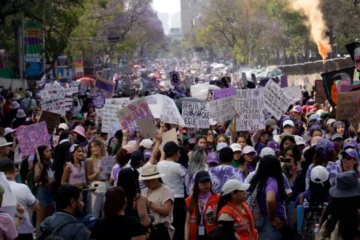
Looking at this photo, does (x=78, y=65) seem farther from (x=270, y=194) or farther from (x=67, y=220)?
(x=67, y=220)

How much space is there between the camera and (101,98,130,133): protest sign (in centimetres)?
1747

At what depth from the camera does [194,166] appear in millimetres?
11195

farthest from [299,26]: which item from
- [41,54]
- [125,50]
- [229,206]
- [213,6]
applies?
[229,206]

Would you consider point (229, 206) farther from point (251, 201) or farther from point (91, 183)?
point (91, 183)

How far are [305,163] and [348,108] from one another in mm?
3648

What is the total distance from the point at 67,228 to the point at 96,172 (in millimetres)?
5088

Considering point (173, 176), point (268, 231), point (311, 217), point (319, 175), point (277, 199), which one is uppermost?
point (319, 175)

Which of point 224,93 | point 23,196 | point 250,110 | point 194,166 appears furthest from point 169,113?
point 23,196

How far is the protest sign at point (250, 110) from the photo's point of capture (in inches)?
601

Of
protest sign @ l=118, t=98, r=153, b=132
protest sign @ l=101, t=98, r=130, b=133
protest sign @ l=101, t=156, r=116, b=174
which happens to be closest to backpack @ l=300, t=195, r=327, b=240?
protest sign @ l=101, t=156, r=116, b=174

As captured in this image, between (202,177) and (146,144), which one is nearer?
(202,177)

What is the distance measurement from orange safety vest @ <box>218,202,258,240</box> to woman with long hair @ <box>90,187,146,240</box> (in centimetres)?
112

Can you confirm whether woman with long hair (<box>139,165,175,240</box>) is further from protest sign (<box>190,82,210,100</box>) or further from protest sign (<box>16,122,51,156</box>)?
protest sign (<box>190,82,210,100</box>)

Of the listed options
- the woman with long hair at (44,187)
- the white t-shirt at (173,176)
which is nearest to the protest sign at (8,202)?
the white t-shirt at (173,176)
